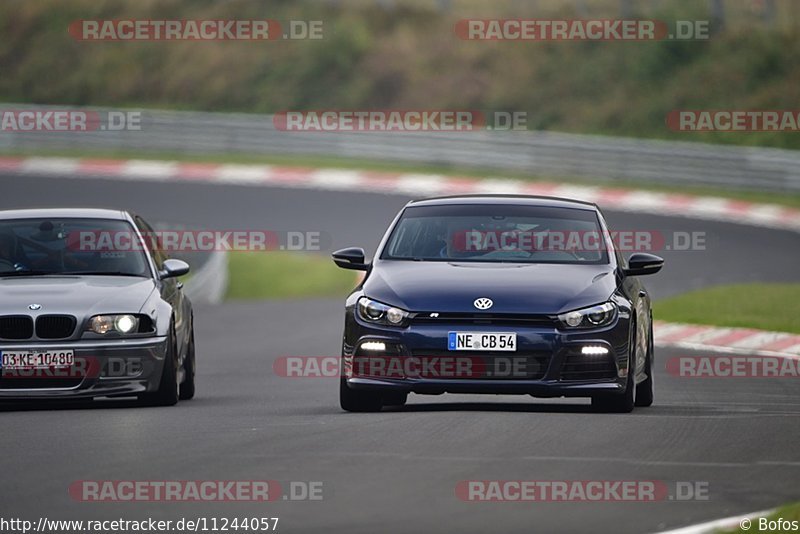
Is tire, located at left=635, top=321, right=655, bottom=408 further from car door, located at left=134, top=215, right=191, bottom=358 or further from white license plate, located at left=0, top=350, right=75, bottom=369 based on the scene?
white license plate, located at left=0, top=350, right=75, bottom=369

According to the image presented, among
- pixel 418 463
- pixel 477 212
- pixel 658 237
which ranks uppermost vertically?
pixel 477 212

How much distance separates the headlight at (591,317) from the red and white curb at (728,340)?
6044 millimetres

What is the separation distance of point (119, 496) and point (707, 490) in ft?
9.19

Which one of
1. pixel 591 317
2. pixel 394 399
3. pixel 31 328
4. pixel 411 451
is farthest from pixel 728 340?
pixel 411 451

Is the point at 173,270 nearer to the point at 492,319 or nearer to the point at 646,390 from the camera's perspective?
the point at 492,319

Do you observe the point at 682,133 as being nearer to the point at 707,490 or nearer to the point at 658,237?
the point at 658,237

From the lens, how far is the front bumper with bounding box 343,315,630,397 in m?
11.2

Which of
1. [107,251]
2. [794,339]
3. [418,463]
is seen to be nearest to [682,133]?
[794,339]

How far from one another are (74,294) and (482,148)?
25.8 meters

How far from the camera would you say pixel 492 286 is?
11.5 m

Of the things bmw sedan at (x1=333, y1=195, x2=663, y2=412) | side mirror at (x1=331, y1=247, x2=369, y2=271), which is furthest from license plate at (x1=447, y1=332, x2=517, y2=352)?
side mirror at (x1=331, y1=247, x2=369, y2=271)

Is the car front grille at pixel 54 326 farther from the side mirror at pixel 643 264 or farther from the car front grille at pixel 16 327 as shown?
the side mirror at pixel 643 264

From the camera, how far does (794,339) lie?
17938 millimetres

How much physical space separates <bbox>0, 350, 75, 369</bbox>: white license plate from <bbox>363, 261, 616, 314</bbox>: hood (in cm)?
213
